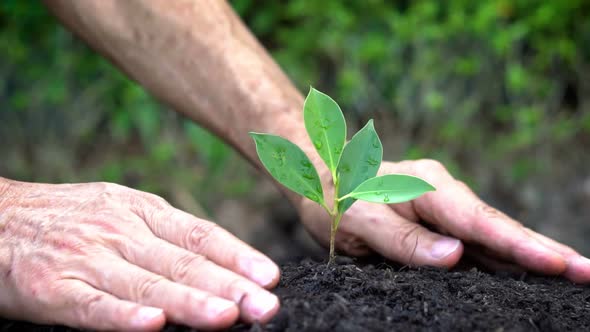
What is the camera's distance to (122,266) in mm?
1192

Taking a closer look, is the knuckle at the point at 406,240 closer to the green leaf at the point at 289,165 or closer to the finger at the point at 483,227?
the finger at the point at 483,227

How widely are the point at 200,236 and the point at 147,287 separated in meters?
0.14

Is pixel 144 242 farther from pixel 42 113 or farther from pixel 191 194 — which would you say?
pixel 42 113

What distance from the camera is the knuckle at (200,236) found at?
124cm

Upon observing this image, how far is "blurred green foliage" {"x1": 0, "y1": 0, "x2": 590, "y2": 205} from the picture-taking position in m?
3.81

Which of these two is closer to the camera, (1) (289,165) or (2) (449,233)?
(1) (289,165)

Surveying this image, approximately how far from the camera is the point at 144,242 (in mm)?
1236

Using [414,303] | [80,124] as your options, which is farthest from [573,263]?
[80,124]

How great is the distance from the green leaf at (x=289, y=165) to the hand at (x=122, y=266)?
18 cm

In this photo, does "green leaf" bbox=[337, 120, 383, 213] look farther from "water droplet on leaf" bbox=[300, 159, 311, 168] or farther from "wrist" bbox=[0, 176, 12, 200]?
"wrist" bbox=[0, 176, 12, 200]

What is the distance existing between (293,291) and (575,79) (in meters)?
3.33

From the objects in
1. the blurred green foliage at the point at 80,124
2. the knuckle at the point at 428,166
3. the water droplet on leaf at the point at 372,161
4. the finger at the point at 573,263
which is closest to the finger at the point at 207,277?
the water droplet on leaf at the point at 372,161

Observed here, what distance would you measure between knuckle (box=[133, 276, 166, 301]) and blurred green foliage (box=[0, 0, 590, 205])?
262cm

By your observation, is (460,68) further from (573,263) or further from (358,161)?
(358,161)
